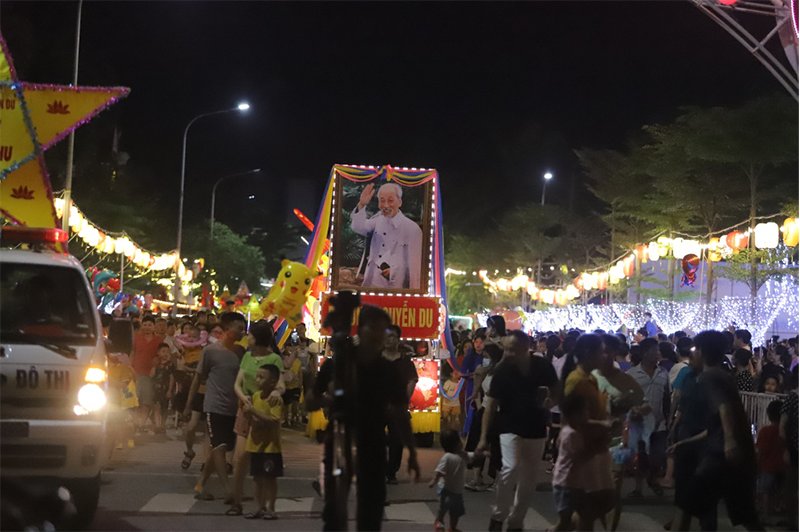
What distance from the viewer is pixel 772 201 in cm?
3828

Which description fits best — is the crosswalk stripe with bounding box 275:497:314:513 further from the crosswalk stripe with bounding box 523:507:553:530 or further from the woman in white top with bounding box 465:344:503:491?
the crosswalk stripe with bounding box 523:507:553:530

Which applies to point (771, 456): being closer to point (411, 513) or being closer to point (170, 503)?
point (411, 513)

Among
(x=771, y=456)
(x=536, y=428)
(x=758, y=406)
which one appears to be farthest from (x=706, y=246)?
(x=536, y=428)

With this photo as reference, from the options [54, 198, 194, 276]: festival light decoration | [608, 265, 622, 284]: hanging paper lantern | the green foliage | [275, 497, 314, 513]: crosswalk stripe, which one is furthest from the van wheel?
[608, 265, 622, 284]: hanging paper lantern

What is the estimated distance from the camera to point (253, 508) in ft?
34.2

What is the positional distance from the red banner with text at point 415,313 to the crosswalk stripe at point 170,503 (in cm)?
598

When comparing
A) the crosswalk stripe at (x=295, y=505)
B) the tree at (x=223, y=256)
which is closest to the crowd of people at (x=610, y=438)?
the crosswalk stripe at (x=295, y=505)

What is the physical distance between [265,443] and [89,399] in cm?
216

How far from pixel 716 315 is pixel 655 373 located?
20.8m

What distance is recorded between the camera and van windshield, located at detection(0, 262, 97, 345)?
28.0ft

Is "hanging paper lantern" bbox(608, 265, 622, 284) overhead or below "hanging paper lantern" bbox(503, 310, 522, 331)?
overhead

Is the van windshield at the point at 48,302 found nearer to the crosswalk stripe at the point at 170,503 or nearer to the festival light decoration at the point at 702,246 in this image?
the crosswalk stripe at the point at 170,503

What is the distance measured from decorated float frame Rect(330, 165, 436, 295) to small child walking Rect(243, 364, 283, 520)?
22.7ft

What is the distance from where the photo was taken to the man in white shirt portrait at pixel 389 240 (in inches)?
663
